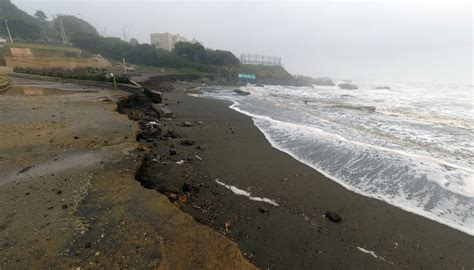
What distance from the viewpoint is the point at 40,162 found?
5848mm

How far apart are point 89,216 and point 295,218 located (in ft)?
12.6

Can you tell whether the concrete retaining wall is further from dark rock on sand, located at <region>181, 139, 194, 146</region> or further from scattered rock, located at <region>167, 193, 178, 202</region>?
scattered rock, located at <region>167, 193, 178, 202</region>

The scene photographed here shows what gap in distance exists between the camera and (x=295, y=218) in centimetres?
503

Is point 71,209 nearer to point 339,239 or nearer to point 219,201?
point 219,201

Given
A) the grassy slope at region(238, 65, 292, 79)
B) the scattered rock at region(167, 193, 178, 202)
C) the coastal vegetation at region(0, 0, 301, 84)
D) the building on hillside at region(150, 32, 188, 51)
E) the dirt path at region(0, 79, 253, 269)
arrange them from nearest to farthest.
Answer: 1. the dirt path at region(0, 79, 253, 269)
2. the scattered rock at region(167, 193, 178, 202)
3. the coastal vegetation at region(0, 0, 301, 84)
4. the grassy slope at region(238, 65, 292, 79)
5. the building on hillside at region(150, 32, 188, 51)

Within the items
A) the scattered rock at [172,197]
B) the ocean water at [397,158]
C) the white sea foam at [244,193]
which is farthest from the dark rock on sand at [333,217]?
the scattered rock at [172,197]

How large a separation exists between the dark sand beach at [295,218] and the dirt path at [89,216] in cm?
70

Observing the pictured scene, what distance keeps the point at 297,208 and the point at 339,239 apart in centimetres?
110

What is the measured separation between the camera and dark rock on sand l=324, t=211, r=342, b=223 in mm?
4995

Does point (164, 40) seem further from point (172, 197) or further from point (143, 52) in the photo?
point (172, 197)

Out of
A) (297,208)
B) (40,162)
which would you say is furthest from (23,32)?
(297,208)

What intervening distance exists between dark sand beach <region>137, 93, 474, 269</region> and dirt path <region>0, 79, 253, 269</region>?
0.70m

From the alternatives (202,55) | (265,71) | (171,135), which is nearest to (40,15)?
(202,55)

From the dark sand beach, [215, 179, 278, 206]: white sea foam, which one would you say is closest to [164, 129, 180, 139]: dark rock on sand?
Result: the dark sand beach
